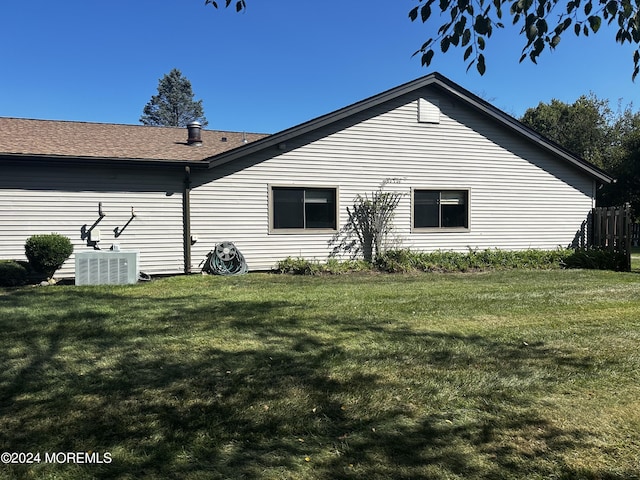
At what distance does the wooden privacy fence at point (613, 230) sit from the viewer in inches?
464

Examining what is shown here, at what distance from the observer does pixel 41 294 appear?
7.70 m

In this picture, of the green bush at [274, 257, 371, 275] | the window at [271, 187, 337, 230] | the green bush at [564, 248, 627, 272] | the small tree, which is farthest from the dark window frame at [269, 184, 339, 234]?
the green bush at [564, 248, 627, 272]

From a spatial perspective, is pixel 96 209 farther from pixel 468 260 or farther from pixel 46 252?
pixel 468 260

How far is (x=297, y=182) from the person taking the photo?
11.2 meters

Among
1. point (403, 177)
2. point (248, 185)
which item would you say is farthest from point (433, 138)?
point (248, 185)

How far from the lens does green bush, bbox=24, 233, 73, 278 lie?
8.86 meters

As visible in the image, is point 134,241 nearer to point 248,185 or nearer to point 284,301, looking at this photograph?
point 248,185

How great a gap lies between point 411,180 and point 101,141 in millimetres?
7875

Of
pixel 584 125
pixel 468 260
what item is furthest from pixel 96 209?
pixel 584 125

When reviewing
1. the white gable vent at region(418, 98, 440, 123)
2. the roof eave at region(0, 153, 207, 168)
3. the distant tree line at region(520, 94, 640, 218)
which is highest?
the distant tree line at region(520, 94, 640, 218)

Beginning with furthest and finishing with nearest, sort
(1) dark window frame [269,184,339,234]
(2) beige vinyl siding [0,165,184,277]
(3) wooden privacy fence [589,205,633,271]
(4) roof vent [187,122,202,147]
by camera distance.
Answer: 1. (4) roof vent [187,122,202,147]
2. (3) wooden privacy fence [589,205,633,271]
3. (1) dark window frame [269,184,339,234]
4. (2) beige vinyl siding [0,165,184,277]

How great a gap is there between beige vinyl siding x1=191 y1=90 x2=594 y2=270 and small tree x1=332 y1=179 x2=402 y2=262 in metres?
0.19

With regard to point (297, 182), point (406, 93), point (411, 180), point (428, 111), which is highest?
point (406, 93)

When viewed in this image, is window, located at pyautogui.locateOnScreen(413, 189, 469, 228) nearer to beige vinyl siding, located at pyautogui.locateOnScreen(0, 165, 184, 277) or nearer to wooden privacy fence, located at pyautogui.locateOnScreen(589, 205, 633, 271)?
wooden privacy fence, located at pyautogui.locateOnScreen(589, 205, 633, 271)
